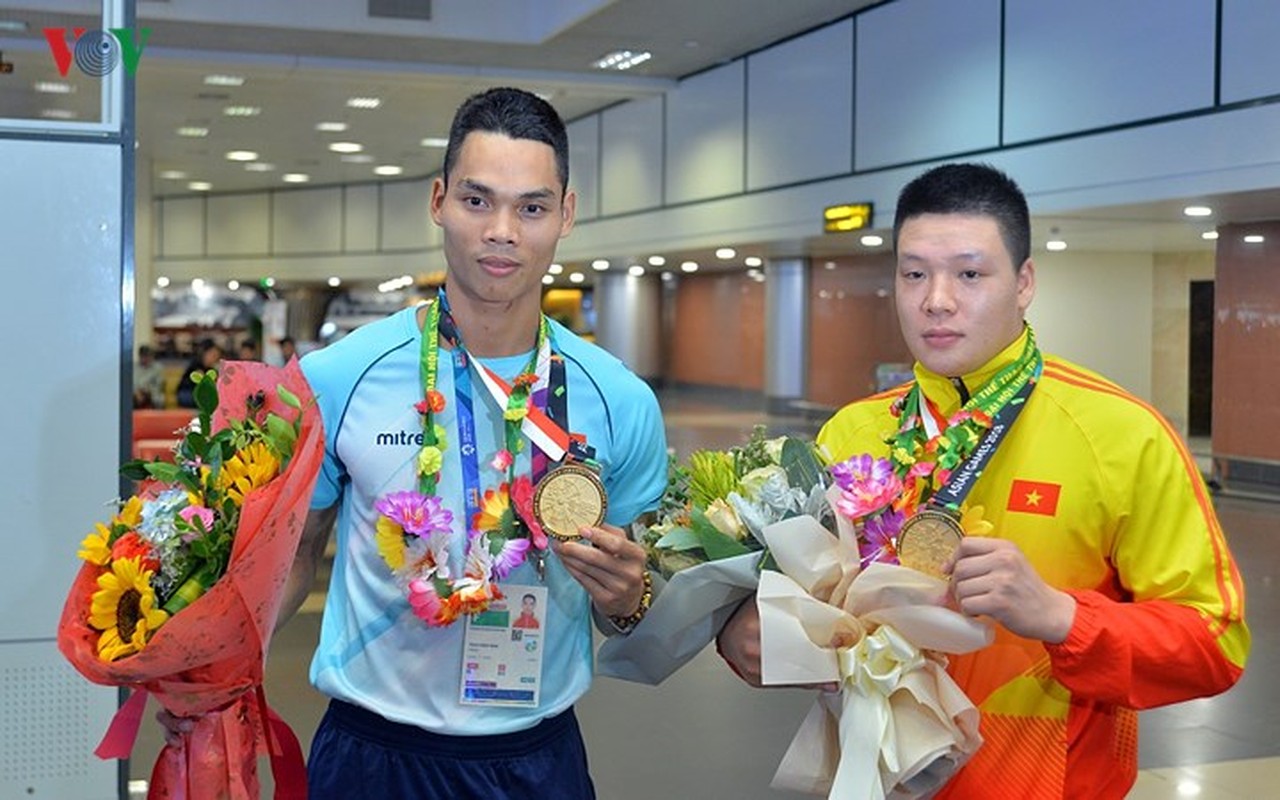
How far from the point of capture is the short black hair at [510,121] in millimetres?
2137

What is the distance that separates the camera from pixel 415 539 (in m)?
2.02

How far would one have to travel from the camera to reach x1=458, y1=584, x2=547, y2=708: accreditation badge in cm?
209

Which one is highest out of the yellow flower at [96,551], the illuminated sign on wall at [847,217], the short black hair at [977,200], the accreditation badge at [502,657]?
the illuminated sign on wall at [847,217]

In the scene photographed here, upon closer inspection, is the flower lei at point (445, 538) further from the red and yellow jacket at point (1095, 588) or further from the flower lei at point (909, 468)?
the red and yellow jacket at point (1095, 588)

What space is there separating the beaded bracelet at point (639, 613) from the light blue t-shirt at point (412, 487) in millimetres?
123

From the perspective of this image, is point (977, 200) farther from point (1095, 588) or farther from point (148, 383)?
point (148, 383)

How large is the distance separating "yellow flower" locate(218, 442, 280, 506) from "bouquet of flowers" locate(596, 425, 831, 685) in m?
0.56

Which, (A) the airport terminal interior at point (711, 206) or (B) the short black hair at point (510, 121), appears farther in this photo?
(A) the airport terminal interior at point (711, 206)

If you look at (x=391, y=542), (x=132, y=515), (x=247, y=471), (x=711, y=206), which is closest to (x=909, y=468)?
(x=391, y=542)

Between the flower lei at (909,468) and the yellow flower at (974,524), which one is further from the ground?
the flower lei at (909,468)

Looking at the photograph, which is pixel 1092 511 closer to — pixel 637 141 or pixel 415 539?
pixel 415 539

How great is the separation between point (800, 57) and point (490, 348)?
16024mm
